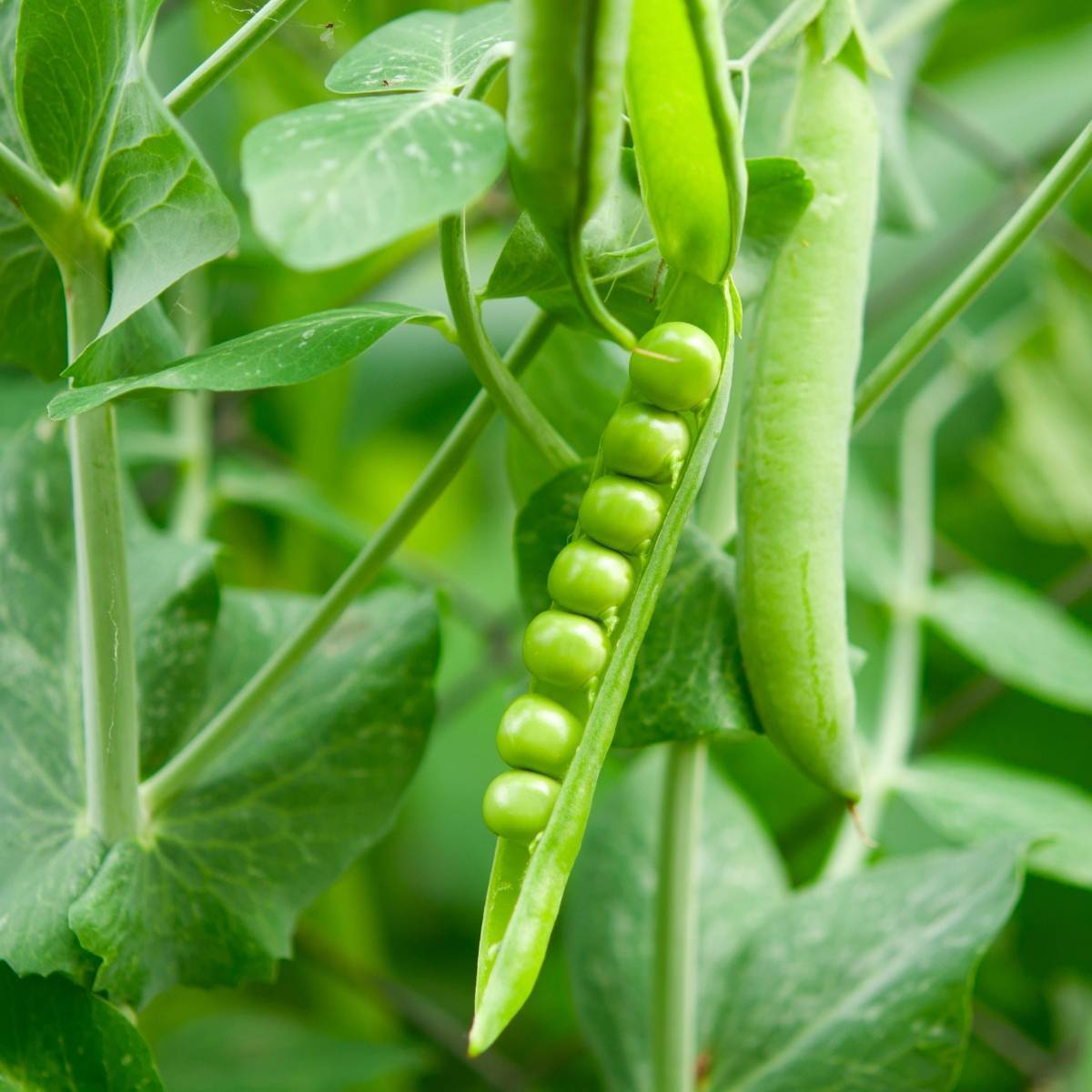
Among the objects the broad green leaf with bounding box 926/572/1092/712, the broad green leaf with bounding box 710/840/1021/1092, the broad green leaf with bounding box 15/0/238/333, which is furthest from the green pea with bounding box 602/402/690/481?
the broad green leaf with bounding box 926/572/1092/712

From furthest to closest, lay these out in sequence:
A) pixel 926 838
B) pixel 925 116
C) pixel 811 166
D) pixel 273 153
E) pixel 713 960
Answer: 1. pixel 925 116
2. pixel 926 838
3. pixel 713 960
4. pixel 811 166
5. pixel 273 153

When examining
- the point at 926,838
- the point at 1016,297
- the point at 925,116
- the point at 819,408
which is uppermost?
the point at 819,408

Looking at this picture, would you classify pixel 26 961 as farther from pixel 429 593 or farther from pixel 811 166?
pixel 811 166

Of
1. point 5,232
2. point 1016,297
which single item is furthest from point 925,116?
point 5,232

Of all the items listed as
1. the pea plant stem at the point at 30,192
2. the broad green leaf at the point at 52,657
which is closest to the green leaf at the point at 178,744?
the broad green leaf at the point at 52,657

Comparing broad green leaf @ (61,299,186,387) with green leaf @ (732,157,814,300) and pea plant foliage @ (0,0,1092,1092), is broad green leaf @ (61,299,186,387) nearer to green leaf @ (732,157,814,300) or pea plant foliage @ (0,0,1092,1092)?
pea plant foliage @ (0,0,1092,1092)

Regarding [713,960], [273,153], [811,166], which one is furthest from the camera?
[713,960]

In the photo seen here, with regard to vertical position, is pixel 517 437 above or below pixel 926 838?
above
